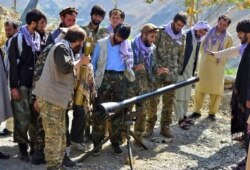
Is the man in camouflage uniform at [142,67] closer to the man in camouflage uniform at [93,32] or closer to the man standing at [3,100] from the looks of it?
the man in camouflage uniform at [93,32]

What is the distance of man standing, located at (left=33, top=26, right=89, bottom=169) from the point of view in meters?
4.49

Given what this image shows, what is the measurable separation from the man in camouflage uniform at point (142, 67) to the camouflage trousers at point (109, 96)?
164 mm

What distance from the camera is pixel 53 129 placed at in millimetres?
4711

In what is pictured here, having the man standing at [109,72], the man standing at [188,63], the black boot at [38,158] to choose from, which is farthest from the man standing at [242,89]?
the black boot at [38,158]

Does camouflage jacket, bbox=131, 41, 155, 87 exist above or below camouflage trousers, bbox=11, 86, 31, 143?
above

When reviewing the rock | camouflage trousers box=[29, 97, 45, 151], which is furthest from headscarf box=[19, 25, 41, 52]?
the rock

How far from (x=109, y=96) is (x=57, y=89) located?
119 centimetres

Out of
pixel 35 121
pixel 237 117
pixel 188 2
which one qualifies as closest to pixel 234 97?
pixel 237 117

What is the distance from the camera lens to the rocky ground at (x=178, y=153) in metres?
5.55

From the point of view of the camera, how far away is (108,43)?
Answer: 5.59m

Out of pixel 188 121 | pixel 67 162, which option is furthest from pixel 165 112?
pixel 67 162

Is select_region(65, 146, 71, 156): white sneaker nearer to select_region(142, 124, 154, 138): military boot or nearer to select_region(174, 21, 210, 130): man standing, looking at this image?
select_region(142, 124, 154, 138): military boot

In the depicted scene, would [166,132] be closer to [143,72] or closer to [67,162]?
[143,72]

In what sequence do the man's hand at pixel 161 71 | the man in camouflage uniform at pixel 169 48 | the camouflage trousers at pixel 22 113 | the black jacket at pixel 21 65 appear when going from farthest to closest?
the man in camouflage uniform at pixel 169 48 < the man's hand at pixel 161 71 < the camouflage trousers at pixel 22 113 < the black jacket at pixel 21 65
